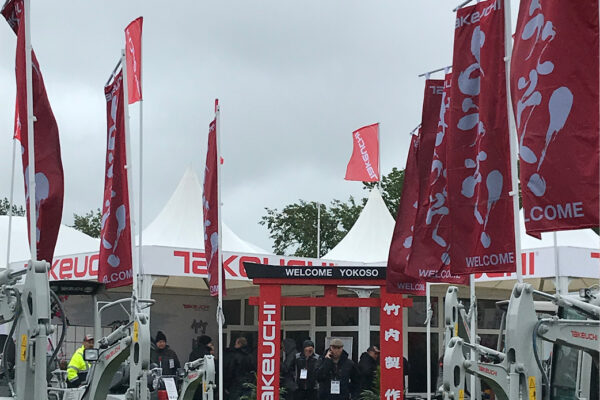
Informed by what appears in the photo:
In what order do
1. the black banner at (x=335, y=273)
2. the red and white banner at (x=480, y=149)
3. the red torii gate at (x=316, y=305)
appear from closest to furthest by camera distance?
1. the red and white banner at (x=480, y=149)
2. the red torii gate at (x=316, y=305)
3. the black banner at (x=335, y=273)

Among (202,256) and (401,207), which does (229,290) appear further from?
(401,207)

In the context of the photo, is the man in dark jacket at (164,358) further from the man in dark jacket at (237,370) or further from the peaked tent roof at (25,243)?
the peaked tent roof at (25,243)

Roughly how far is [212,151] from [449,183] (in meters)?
8.24

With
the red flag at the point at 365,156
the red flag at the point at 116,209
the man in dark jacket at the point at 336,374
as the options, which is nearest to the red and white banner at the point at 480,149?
the red flag at the point at 116,209

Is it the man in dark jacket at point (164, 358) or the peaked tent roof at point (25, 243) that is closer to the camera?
the man in dark jacket at point (164, 358)

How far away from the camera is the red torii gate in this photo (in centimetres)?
1814

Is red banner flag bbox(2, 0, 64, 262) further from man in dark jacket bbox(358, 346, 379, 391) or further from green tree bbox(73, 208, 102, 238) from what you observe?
green tree bbox(73, 208, 102, 238)

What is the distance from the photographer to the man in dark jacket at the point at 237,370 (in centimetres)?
2025

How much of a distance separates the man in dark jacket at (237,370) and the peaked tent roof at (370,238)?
238 inches

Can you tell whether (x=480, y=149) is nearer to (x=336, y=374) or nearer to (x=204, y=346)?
(x=336, y=374)

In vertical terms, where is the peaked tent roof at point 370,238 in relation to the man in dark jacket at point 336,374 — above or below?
above

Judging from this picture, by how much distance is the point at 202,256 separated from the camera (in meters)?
22.2

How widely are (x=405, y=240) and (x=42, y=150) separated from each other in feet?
24.2

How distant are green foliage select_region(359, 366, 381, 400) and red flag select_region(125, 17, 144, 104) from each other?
7.18 meters
